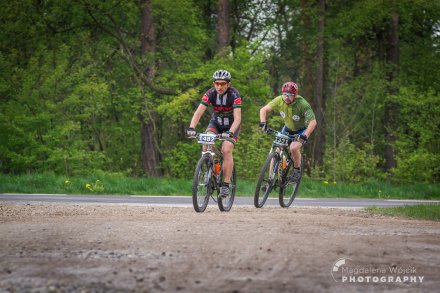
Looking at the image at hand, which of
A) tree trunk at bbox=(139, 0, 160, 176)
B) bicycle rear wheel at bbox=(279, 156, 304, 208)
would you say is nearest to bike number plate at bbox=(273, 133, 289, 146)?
bicycle rear wheel at bbox=(279, 156, 304, 208)

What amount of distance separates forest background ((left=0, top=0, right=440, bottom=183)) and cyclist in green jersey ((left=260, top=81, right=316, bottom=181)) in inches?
364

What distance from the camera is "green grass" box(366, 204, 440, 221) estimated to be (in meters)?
12.1

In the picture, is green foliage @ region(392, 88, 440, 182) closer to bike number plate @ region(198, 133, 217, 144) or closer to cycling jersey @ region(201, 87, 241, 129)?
cycling jersey @ region(201, 87, 241, 129)

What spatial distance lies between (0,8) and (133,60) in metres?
5.13

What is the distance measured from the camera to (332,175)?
22.3m

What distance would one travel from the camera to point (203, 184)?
11141 mm

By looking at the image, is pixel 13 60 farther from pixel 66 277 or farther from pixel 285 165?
pixel 66 277

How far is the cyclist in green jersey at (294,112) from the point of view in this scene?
39.9ft

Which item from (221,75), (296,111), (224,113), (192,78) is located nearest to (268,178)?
(296,111)

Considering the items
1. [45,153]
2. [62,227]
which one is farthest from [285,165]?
[45,153]

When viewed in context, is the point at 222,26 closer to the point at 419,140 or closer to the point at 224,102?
the point at 419,140

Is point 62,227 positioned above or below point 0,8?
below

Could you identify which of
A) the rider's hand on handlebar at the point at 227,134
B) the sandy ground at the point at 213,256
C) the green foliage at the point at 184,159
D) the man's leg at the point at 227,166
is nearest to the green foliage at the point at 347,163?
the green foliage at the point at 184,159

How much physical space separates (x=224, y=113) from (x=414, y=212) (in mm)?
3758
